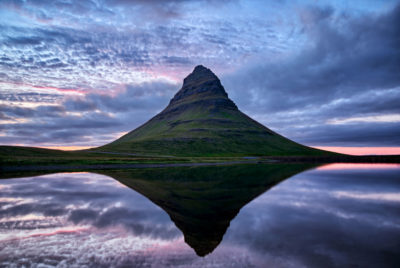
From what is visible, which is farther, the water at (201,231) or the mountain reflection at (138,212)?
the mountain reflection at (138,212)

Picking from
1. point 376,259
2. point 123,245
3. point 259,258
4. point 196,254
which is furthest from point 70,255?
point 376,259

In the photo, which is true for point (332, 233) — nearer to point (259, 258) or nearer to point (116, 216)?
point (259, 258)

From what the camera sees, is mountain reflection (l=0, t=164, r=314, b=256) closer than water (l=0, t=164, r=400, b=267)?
No

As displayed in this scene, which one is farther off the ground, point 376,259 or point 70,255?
point 376,259

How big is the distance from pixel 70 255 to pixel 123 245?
2273 millimetres

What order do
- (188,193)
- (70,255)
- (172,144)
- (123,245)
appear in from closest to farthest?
(70,255), (123,245), (188,193), (172,144)

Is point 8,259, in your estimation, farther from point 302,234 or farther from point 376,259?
point 376,259

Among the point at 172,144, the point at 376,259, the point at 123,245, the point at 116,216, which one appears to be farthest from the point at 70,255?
the point at 172,144

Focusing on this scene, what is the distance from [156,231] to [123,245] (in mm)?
2566

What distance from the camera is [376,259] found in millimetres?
9656

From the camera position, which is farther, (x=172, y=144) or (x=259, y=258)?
(x=172, y=144)

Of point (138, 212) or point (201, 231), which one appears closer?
point (201, 231)

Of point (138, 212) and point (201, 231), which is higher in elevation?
point (201, 231)

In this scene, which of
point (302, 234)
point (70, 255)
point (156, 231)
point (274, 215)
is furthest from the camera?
point (274, 215)
